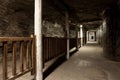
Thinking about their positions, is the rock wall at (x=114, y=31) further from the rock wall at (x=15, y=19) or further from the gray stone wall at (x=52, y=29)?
the gray stone wall at (x=52, y=29)

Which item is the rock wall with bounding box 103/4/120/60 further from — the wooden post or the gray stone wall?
the gray stone wall

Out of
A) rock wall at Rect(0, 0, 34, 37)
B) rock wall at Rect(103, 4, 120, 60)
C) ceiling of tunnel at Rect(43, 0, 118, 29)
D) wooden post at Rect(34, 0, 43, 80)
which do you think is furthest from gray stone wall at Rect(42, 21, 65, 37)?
wooden post at Rect(34, 0, 43, 80)

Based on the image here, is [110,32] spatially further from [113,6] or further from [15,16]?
[15,16]

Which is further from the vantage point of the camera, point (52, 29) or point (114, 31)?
point (52, 29)

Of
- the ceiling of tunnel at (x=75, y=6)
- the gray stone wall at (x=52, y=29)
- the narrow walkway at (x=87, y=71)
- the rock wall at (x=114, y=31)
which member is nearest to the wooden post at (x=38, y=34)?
the narrow walkway at (x=87, y=71)

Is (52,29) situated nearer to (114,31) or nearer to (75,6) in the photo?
(75,6)

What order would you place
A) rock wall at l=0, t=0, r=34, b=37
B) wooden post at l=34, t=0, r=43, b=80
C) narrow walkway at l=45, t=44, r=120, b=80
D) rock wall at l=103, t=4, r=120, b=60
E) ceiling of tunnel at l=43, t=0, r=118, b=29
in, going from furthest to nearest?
1. rock wall at l=103, t=4, r=120, b=60
2. ceiling of tunnel at l=43, t=0, r=118, b=29
3. rock wall at l=0, t=0, r=34, b=37
4. narrow walkway at l=45, t=44, r=120, b=80
5. wooden post at l=34, t=0, r=43, b=80

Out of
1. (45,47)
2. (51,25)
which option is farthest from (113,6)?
(51,25)

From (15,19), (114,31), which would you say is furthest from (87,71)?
(15,19)

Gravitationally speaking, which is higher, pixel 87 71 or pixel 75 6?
pixel 75 6

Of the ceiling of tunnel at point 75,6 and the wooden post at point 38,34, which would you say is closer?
the wooden post at point 38,34

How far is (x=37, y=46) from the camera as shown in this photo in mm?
2814

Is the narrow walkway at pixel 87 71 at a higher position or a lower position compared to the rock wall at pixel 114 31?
lower

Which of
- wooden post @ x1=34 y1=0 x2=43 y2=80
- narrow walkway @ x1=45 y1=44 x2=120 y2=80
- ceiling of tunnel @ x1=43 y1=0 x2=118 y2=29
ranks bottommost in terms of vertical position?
narrow walkway @ x1=45 y1=44 x2=120 y2=80
